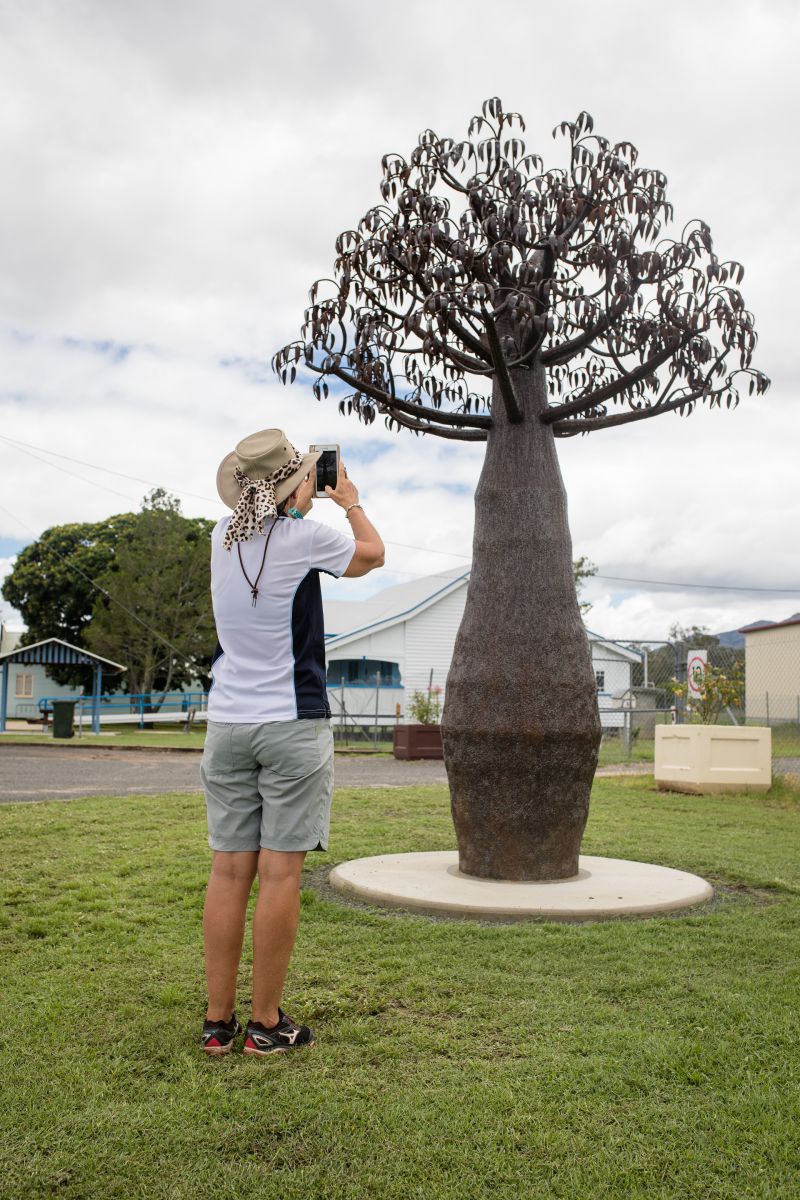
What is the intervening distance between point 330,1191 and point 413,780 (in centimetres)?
1233

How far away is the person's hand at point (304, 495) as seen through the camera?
3600 millimetres

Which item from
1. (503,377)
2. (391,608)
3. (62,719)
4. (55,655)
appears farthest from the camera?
(391,608)

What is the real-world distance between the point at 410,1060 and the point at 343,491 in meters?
1.86

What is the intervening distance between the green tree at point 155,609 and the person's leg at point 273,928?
3300 cm

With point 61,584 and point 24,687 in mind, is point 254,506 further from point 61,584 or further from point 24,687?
point 24,687

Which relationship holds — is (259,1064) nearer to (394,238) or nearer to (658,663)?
(394,238)

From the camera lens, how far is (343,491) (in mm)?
3658

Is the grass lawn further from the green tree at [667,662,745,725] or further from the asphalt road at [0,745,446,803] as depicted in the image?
the green tree at [667,662,745,725]

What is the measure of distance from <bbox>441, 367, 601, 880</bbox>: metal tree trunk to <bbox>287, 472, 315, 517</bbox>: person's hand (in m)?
2.61

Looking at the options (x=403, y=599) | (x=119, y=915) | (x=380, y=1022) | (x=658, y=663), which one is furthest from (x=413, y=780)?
(x=403, y=599)

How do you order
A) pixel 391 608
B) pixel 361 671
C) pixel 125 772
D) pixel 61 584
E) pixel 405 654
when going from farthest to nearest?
pixel 61 584 < pixel 391 608 < pixel 361 671 < pixel 405 654 < pixel 125 772

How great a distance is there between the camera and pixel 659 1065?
313 cm

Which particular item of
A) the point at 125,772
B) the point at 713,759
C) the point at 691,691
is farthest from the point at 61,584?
the point at 713,759

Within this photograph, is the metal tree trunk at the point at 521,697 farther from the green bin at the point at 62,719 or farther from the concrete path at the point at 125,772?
the green bin at the point at 62,719
